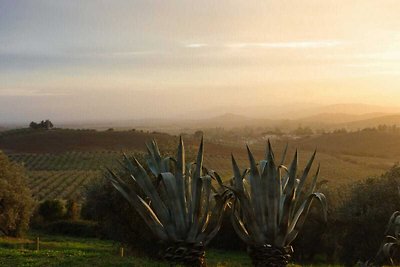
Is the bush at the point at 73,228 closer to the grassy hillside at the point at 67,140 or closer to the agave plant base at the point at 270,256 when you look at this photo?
the agave plant base at the point at 270,256

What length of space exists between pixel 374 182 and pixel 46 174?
2102 inches

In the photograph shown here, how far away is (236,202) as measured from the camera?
7348 mm

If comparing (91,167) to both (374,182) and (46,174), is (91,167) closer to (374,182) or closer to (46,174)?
(46,174)

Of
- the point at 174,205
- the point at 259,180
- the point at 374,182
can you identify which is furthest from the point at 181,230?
the point at 374,182

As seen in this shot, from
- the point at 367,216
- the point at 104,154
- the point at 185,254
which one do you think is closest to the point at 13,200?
the point at 367,216

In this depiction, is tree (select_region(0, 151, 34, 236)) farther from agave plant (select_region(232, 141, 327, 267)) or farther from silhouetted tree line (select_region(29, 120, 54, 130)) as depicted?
silhouetted tree line (select_region(29, 120, 54, 130))

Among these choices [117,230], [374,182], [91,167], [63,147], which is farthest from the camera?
[63,147]

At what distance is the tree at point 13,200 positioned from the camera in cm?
2593

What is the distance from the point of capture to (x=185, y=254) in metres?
6.73

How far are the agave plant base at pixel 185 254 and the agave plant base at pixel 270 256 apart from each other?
0.82 m

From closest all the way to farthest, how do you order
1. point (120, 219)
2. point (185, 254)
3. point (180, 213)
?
point (185, 254) < point (180, 213) < point (120, 219)

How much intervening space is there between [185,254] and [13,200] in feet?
72.7

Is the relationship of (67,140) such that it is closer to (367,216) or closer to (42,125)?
(42,125)

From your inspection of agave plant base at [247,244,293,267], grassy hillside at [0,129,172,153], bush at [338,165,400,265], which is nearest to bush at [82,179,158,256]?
agave plant base at [247,244,293,267]
